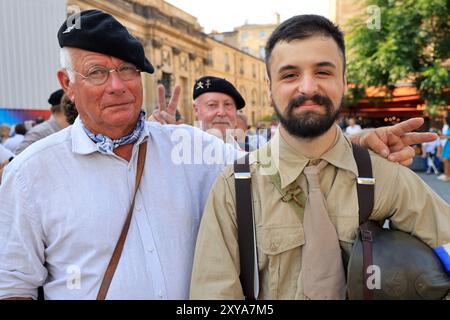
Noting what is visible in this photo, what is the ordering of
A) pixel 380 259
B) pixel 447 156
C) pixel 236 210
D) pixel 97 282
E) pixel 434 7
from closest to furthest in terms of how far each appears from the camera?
pixel 380 259 → pixel 236 210 → pixel 97 282 → pixel 447 156 → pixel 434 7

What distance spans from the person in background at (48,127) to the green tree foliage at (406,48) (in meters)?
10.9

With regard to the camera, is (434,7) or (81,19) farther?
(434,7)

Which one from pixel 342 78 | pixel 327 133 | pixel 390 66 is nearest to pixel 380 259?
pixel 327 133

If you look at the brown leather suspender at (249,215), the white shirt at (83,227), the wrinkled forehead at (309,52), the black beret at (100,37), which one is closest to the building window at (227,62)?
the black beret at (100,37)

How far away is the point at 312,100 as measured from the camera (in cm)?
149

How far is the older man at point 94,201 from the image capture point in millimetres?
1650

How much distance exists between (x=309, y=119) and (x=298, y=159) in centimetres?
17

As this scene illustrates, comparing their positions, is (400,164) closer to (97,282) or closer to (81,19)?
(97,282)

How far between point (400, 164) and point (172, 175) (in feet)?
3.17

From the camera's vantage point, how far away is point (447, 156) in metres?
9.75

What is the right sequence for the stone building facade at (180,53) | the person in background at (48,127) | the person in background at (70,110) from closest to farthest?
1. the person in background at (70,110)
2. the person in background at (48,127)
3. the stone building facade at (180,53)

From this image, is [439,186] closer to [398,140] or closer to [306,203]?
[398,140]

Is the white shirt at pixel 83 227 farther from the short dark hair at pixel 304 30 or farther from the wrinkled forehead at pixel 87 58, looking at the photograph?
the short dark hair at pixel 304 30
